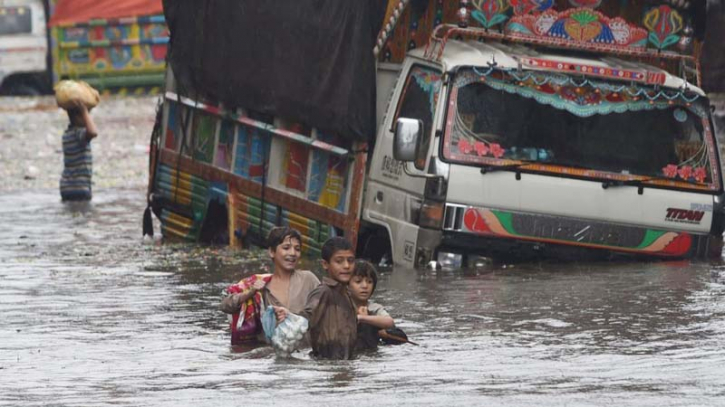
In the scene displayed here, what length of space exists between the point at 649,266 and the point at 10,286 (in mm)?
4717

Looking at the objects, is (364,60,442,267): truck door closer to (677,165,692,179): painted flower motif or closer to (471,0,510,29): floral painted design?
(471,0,510,29): floral painted design

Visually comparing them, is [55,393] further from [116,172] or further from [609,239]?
[116,172]

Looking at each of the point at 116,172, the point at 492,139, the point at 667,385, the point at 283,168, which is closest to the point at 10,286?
the point at 283,168

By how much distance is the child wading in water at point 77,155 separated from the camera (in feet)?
70.6

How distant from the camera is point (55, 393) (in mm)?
8273

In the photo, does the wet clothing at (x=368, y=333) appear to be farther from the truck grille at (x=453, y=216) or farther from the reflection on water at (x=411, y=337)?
the truck grille at (x=453, y=216)

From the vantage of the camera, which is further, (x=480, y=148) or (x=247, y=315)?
(x=480, y=148)

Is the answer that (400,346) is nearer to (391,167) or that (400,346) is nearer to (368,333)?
(368,333)

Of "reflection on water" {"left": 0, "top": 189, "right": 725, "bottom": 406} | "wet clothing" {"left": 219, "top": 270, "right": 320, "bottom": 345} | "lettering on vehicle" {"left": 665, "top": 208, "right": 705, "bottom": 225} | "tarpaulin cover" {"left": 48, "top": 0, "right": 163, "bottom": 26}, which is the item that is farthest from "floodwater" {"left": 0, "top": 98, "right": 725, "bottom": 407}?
"tarpaulin cover" {"left": 48, "top": 0, "right": 163, "bottom": 26}

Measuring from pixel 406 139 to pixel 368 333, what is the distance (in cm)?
292

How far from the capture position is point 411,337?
32.5ft

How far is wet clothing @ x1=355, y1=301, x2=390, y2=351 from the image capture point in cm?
927

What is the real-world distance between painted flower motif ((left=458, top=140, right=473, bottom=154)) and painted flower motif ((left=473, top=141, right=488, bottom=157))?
0.12 ft

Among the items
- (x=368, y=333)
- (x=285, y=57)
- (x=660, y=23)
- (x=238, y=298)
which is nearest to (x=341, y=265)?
(x=368, y=333)
